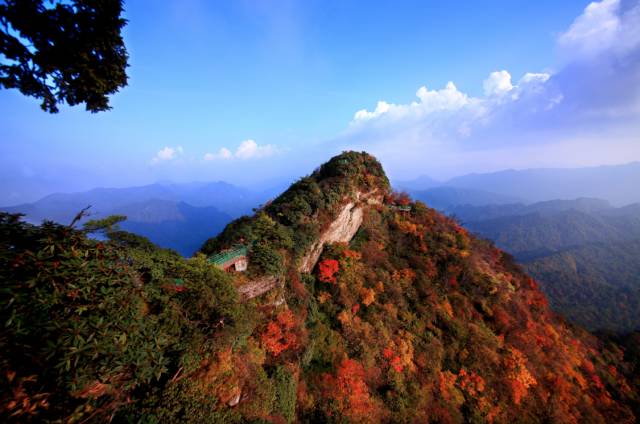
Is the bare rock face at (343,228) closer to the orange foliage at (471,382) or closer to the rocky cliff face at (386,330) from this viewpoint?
the rocky cliff face at (386,330)

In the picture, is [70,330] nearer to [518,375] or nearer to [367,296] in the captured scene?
[367,296]

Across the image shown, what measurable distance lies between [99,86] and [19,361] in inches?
270

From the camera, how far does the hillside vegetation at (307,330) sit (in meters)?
4.32

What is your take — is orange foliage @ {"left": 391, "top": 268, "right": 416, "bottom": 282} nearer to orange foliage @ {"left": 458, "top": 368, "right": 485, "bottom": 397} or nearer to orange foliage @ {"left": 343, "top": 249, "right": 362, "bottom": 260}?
orange foliage @ {"left": 343, "top": 249, "right": 362, "bottom": 260}

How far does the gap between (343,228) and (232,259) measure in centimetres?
1227

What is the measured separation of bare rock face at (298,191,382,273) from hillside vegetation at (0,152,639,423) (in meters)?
0.24

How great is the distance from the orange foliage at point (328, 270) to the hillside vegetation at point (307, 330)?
0.12 metres

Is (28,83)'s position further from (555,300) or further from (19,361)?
(555,300)

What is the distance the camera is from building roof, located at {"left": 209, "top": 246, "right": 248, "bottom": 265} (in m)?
12.0

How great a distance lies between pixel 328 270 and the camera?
723 inches

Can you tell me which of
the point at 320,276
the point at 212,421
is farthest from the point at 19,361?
the point at 320,276

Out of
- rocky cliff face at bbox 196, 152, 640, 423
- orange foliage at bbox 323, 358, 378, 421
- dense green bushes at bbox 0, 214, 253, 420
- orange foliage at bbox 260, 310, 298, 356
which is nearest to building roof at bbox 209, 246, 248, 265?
rocky cliff face at bbox 196, 152, 640, 423

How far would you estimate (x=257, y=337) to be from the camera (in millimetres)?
11922

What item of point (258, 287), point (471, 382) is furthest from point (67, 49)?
point (471, 382)
